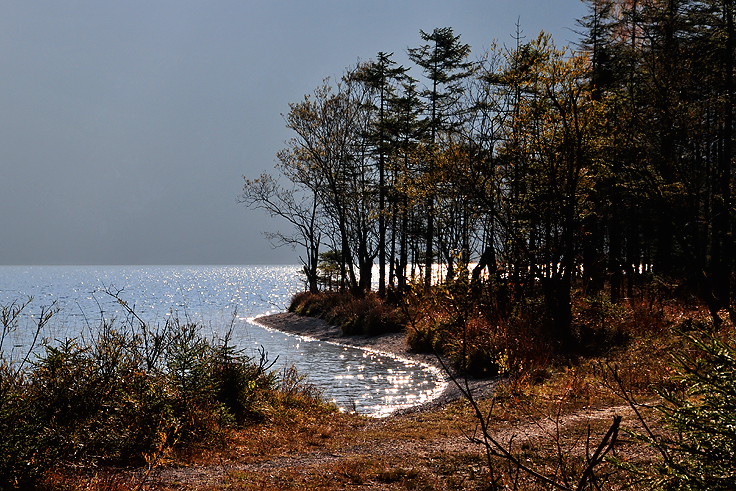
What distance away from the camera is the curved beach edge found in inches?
Answer: 456

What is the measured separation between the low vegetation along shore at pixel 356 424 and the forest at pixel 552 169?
139cm

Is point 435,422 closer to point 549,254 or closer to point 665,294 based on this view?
point 549,254

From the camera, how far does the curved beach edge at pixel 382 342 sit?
38.0 ft

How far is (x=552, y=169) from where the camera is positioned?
46.0ft

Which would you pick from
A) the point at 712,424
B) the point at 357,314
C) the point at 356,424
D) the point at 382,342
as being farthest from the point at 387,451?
the point at 357,314

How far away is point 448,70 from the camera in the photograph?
105 ft

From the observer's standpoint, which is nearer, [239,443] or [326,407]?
[239,443]

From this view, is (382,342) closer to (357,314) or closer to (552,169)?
(357,314)

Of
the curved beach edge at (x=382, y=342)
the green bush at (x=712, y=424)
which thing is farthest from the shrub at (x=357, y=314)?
the green bush at (x=712, y=424)

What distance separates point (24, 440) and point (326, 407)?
6.39m

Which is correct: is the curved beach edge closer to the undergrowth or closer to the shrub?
the shrub

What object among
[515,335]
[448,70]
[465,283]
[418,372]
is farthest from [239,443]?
[448,70]

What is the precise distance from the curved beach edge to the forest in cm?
285

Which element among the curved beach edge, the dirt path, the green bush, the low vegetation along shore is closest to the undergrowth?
the low vegetation along shore
